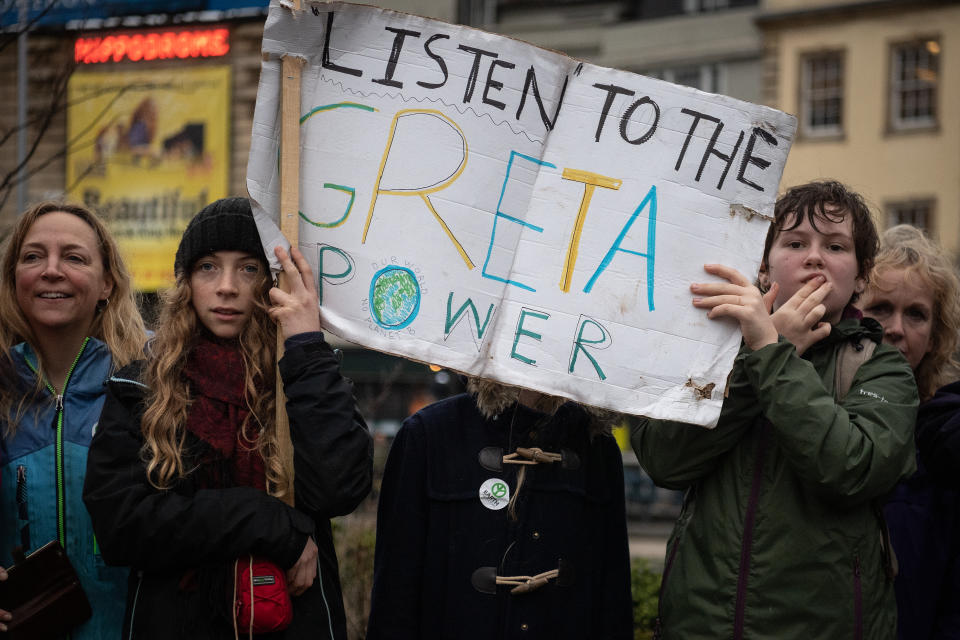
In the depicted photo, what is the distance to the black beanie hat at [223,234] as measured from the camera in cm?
279

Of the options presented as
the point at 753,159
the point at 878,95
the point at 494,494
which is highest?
the point at 878,95

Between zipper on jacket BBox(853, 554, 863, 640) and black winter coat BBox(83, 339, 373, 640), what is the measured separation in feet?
4.17

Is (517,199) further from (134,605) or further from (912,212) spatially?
(912,212)

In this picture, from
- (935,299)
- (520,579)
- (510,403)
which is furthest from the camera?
(935,299)

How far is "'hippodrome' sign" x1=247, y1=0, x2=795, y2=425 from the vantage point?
9.00 ft

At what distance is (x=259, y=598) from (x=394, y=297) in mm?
848

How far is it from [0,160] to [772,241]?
13.0 meters

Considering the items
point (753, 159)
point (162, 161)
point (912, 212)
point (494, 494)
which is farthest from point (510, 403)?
point (912, 212)

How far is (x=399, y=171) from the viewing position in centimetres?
279

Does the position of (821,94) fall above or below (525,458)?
above

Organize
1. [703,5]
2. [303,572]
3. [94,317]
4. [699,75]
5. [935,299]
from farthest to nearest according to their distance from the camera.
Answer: [703,5]
[699,75]
[935,299]
[94,317]
[303,572]

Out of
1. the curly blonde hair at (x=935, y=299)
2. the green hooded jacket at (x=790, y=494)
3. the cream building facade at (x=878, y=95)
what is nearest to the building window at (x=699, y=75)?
the cream building facade at (x=878, y=95)

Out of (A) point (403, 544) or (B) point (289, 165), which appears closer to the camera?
(B) point (289, 165)

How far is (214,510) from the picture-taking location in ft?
8.32
